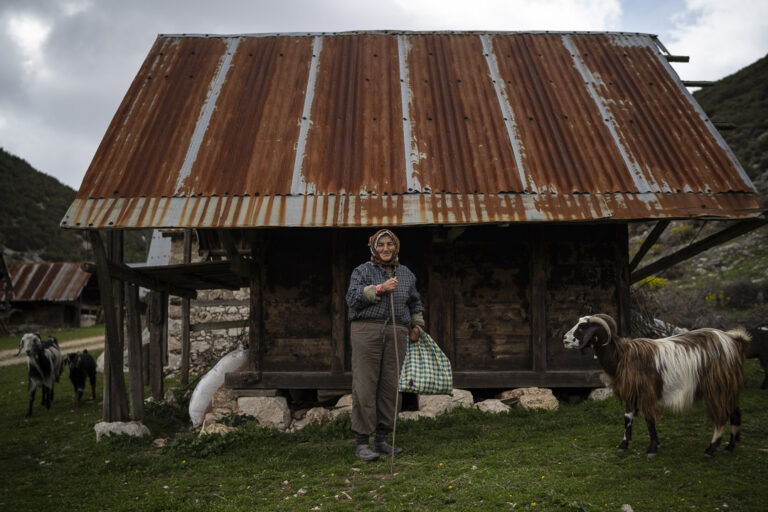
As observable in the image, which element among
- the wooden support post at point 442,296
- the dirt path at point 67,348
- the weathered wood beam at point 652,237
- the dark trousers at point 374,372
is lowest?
the dirt path at point 67,348

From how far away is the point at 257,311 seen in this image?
7.12m

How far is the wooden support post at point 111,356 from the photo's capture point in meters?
6.25

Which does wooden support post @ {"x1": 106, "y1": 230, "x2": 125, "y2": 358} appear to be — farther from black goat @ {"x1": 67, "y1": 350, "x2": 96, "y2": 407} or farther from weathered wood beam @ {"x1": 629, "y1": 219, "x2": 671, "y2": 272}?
weathered wood beam @ {"x1": 629, "y1": 219, "x2": 671, "y2": 272}

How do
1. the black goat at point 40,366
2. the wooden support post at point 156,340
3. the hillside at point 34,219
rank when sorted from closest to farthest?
the wooden support post at point 156,340 < the black goat at point 40,366 < the hillside at point 34,219

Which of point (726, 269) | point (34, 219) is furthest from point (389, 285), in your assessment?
point (34, 219)

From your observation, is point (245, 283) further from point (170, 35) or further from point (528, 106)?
point (528, 106)

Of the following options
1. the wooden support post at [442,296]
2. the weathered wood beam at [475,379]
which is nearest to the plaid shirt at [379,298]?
the wooden support post at [442,296]

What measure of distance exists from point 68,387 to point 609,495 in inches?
490

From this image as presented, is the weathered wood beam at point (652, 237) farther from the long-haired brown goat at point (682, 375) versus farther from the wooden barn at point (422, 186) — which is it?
the long-haired brown goat at point (682, 375)

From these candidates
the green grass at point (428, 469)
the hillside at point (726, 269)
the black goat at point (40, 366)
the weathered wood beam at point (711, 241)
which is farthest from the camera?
the hillside at point (726, 269)

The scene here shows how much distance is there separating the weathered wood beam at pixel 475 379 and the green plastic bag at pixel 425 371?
1953 millimetres

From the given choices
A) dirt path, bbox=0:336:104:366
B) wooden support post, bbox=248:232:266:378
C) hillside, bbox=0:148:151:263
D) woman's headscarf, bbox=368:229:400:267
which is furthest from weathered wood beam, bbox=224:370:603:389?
hillside, bbox=0:148:151:263

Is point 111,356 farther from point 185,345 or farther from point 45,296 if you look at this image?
point 45,296

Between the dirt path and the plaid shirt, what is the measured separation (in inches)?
672
